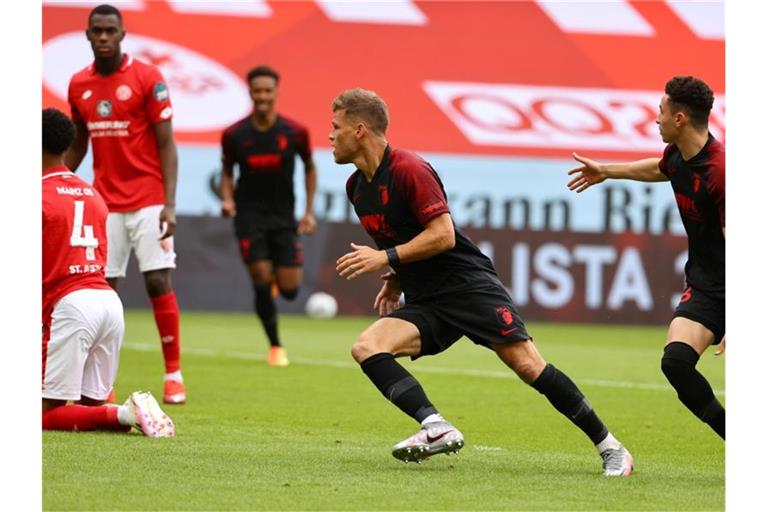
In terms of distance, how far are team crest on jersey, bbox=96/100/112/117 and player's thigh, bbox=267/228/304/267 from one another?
369cm

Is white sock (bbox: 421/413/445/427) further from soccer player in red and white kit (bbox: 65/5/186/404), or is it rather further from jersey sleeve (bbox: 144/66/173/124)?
jersey sleeve (bbox: 144/66/173/124)

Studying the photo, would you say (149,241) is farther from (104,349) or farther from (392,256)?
(392,256)

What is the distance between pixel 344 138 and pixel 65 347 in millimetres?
1979

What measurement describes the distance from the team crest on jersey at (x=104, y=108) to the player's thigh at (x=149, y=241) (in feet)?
2.23

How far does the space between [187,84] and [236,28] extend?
4.56ft

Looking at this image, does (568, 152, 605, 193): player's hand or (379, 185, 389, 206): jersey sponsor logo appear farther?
(568, 152, 605, 193): player's hand

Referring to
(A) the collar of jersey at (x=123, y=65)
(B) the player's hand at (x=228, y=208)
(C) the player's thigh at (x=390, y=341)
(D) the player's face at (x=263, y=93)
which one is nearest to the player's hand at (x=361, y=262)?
(C) the player's thigh at (x=390, y=341)

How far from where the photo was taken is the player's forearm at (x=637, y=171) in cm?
673

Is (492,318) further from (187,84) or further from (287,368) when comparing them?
(187,84)

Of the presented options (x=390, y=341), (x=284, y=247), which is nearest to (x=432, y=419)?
(x=390, y=341)

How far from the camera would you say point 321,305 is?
20.6 m

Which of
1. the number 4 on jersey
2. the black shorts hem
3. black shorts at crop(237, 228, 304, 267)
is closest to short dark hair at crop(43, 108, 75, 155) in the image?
the number 4 on jersey

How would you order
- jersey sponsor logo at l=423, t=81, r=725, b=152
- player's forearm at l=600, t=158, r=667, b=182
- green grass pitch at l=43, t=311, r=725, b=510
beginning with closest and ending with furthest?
green grass pitch at l=43, t=311, r=725, b=510 → player's forearm at l=600, t=158, r=667, b=182 → jersey sponsor logo at l=423, t=81, r=725, b=152

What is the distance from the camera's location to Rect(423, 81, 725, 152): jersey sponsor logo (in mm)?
22531
